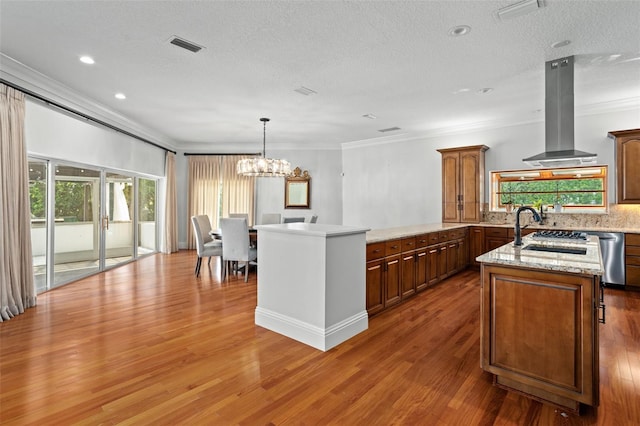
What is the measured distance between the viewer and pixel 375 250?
334cm

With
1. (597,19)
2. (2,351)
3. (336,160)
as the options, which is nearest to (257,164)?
(336,160)

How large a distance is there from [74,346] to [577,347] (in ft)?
12.1

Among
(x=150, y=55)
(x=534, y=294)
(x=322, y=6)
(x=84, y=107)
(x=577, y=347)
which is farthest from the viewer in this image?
(x=84, y=107)

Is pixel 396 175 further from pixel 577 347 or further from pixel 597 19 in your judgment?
pixel 577 347

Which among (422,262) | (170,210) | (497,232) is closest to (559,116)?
(422,262)

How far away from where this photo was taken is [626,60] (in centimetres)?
352

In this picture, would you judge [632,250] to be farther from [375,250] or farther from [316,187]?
[316,187]

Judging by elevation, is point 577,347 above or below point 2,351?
above

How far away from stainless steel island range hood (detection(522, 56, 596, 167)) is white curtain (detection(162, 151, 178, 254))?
290 inches

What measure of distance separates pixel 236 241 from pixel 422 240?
2.78m

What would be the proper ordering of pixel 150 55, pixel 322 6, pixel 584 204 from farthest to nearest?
pixel 584 204
pixel 150 55
pixel 322 6

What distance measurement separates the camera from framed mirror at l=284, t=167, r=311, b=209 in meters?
8.41

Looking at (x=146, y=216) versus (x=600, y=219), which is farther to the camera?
(x=146, y=216)

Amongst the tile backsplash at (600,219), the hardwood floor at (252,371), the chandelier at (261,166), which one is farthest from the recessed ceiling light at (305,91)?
the tile backsplash at (600,219)
